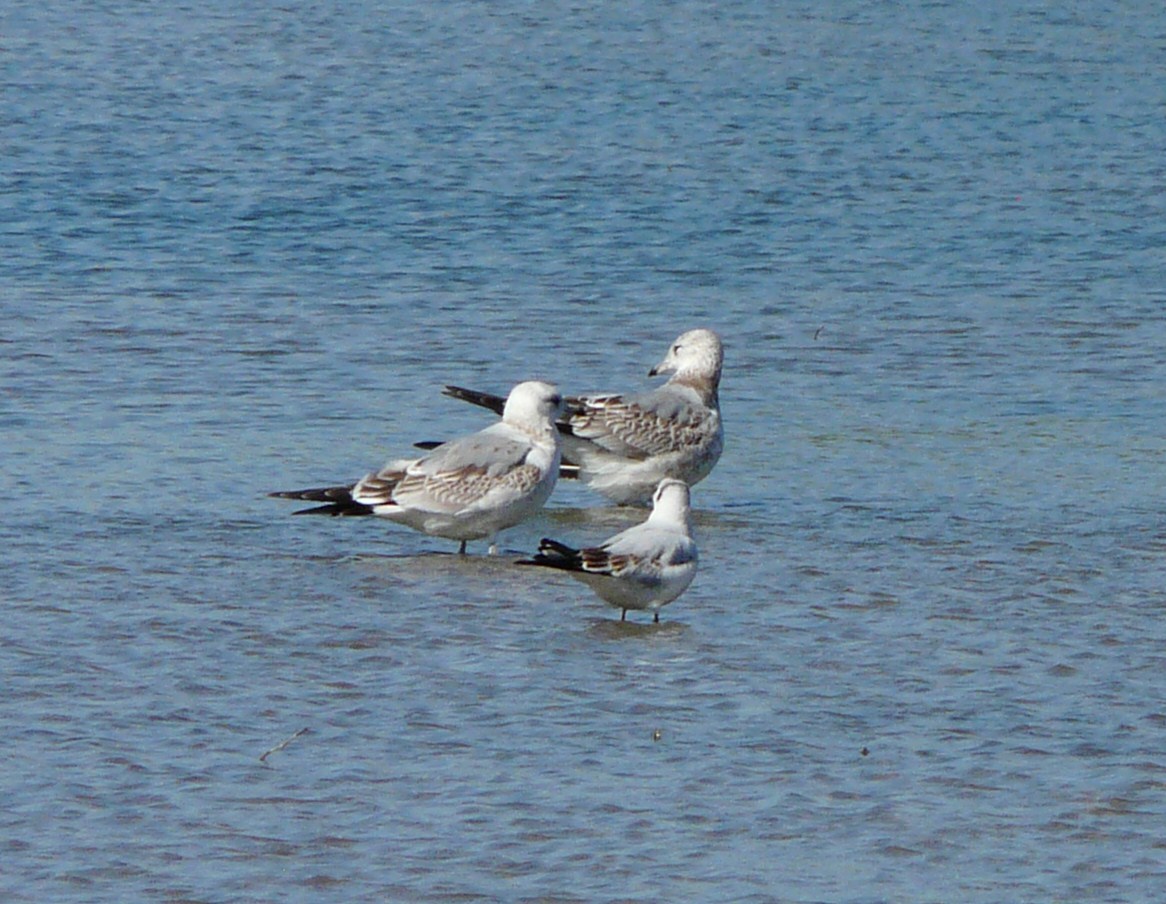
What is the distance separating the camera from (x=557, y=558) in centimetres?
753

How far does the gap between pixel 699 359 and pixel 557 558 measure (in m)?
2.89

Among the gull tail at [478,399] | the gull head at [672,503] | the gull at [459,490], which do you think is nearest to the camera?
the gull head at [672,503]

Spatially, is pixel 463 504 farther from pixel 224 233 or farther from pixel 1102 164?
pixel 1102 164

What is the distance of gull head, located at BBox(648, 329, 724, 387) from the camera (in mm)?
10211

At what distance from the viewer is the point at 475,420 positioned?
35.1ft

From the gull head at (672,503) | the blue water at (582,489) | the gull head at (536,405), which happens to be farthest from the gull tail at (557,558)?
the gull head at (536,405)

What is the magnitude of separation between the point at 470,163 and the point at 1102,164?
4.63 metres

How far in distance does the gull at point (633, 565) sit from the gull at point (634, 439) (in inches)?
69.1

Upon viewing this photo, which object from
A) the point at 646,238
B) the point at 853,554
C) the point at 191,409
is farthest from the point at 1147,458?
the point at 646,238

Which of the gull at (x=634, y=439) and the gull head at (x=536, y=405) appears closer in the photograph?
the gull head at (x=536, y=405)

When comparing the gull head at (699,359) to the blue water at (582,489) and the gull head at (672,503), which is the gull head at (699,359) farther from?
the gull head at (672,503)

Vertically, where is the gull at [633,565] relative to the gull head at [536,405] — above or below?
below

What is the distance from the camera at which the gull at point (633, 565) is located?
7.53 m

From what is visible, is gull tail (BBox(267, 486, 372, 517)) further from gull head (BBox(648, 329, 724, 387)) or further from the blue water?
gull head (BBox(648, 329, 724, 387))
